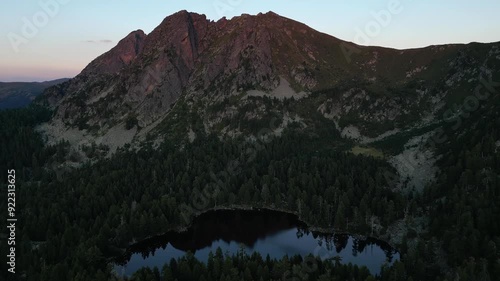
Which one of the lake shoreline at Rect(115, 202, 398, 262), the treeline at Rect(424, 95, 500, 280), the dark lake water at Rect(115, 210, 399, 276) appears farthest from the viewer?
the lake shoreline at Rect(115, 202, 398, 262)

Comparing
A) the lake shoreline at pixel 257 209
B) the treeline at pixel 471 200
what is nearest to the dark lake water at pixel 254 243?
the lake shoreline at pixel 257 209

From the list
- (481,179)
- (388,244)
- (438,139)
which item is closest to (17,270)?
(388,244)

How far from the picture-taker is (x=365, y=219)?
143250 millimetres

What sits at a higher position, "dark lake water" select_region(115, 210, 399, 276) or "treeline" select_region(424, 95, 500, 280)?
"treeline" select_region(424, 95, 500, 280)

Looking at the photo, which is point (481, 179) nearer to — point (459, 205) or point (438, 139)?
point (459, 205)

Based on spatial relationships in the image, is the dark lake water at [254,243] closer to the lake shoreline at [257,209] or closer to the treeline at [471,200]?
the lake shoreline at [257,209]

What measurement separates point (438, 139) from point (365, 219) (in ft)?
248

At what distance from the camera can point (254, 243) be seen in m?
142

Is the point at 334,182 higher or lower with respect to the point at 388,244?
higher

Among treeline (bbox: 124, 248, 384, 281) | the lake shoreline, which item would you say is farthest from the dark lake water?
treeline (bbox: 124, 248, 384, 281)

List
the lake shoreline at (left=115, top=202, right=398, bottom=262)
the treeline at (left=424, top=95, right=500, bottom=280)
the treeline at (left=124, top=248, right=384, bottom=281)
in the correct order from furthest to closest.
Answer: the lake shoreline at (left=115, top=202, right=398, bottom=262)
the treeline at (left=424, top=95, right=500, bottom=280)
the treeline at (left=124, top=248, right=384, bottom=281)

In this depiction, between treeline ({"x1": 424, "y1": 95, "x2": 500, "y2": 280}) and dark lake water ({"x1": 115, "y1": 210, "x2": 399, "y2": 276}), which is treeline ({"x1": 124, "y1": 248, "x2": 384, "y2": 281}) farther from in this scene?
treeline ({"x1": 424, "y1": 95, "x2": 500, "y2": 280})

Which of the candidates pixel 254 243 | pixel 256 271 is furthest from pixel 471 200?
pixel 254 243

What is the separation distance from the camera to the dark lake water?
12650 centimetres
